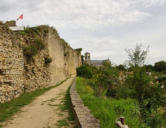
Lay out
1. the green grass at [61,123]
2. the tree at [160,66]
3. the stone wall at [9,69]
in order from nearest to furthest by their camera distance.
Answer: the green grass at [61,123], the stone wall at [9,69], the tree at [160,66]

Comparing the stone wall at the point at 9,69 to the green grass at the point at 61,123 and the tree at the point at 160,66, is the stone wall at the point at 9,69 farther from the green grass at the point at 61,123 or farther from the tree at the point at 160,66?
the tree at the point at 160,66

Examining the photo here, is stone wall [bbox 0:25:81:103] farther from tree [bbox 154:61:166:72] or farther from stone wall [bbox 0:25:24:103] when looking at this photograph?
tree [bbox 154:61:166:72]

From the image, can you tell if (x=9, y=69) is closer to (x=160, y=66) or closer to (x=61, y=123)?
(x=61, y=123)

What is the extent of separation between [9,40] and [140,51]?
27.3 ft

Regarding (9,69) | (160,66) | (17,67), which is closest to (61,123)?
(9,69)

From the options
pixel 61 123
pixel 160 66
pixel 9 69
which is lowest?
pixel 61 123

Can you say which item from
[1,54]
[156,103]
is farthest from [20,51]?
[156,103]

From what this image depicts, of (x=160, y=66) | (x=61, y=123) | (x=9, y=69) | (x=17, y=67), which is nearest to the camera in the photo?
(x=61, y=123)

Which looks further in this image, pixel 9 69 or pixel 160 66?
pixel 160 66

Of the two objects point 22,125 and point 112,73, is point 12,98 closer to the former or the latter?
point 22,125

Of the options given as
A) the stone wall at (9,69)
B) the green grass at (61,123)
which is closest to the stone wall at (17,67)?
the stone wall at (9,69)

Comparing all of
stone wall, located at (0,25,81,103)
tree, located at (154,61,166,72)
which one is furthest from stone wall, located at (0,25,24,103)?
tree, located at (154,61,166,72)

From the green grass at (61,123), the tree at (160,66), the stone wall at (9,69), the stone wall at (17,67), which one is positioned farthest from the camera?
the tree at (160,66)

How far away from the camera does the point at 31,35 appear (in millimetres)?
11234
